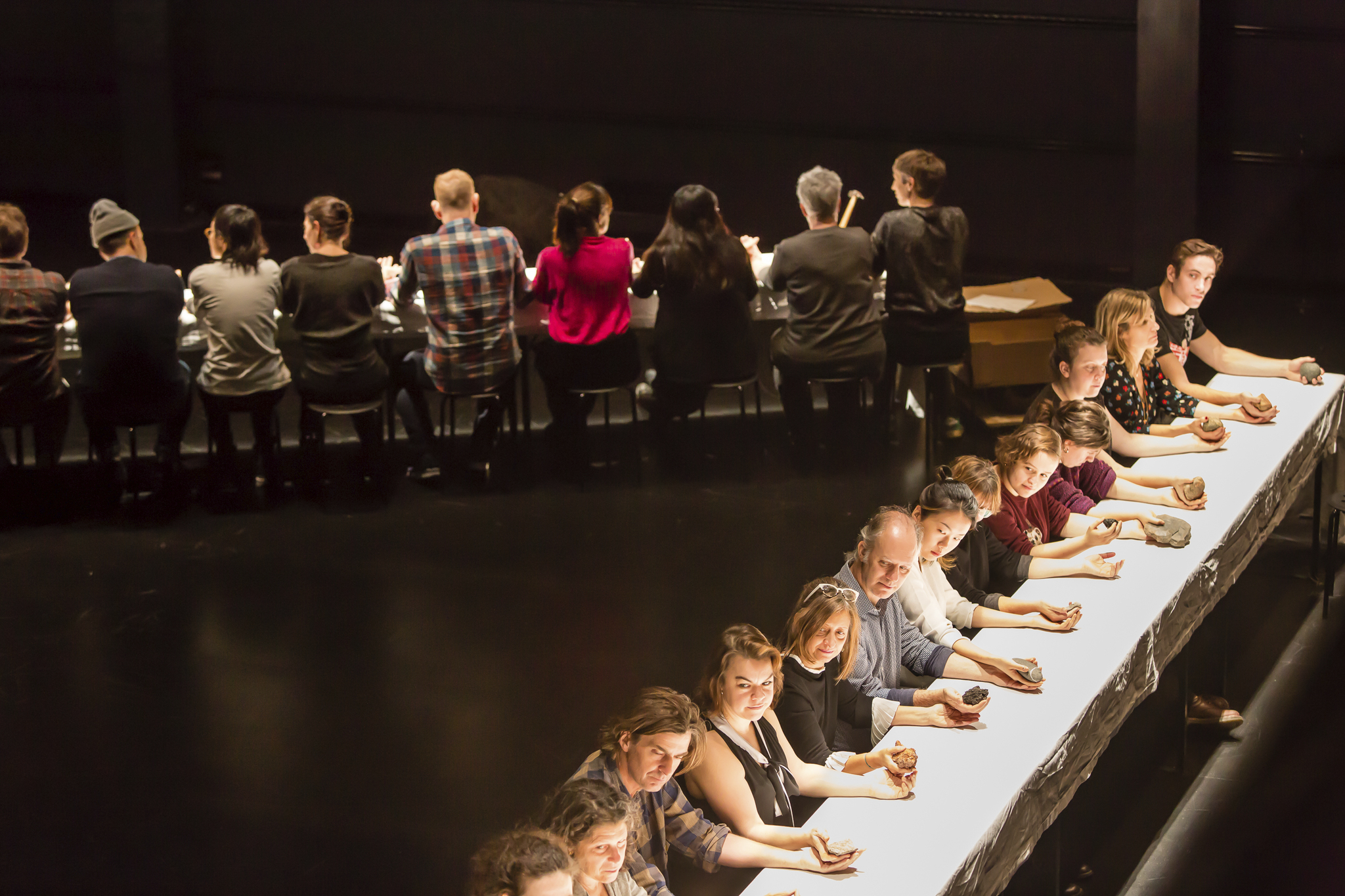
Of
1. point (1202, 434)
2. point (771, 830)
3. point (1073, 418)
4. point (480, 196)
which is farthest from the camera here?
point (480, 196)

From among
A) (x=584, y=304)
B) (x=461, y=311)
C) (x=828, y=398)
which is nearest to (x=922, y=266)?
(x=828, y=398)

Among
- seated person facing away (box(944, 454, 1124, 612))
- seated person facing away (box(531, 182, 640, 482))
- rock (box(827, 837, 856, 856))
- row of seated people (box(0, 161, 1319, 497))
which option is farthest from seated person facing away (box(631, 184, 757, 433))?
rock (box(827, 837, 856, 856))

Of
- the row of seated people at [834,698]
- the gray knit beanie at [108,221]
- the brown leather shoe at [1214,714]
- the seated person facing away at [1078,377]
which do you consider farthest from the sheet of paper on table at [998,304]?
the gray knit beanie at [108,221]

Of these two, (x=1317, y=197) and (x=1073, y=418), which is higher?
(x=1317, y=197)

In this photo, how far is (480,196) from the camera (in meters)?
6.22

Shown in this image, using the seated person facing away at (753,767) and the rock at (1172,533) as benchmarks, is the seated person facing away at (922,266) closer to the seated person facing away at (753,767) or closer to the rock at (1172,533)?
the rock at (1172,533)

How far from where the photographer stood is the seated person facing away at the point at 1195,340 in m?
5.19

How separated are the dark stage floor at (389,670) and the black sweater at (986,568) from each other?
1.98 ft

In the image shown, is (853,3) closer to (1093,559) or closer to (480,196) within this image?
(480,196)

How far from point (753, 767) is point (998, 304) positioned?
3.66 m

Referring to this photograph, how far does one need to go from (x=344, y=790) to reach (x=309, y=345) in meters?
2.15

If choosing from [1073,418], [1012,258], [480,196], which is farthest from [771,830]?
[1012,258]

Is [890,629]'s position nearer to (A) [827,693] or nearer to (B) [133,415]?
(A) [827,693]

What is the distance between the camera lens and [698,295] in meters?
5.77
